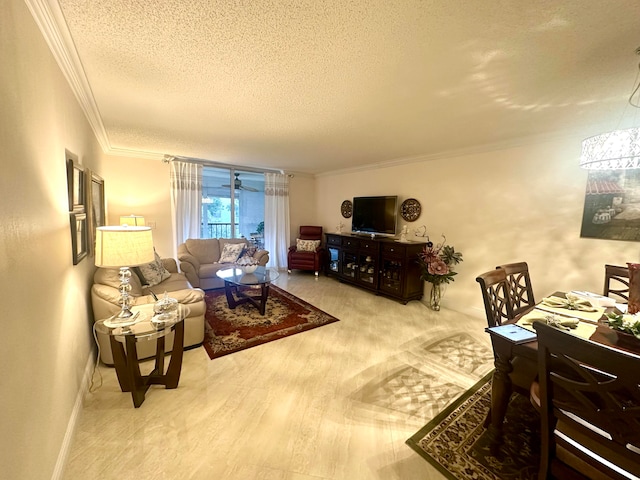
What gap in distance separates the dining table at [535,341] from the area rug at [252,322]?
77.1 inches

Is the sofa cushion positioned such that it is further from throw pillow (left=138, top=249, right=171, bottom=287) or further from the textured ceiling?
the textured ceiling

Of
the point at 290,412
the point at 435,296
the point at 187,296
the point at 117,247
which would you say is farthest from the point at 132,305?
the point at 435,296

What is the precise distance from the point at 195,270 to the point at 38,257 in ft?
10.4

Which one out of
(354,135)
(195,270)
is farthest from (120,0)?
(195,270)

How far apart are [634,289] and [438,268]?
6.59 ft

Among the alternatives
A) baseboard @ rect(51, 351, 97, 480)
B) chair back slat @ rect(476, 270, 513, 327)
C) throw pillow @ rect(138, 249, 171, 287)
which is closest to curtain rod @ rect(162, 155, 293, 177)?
throw pillow @ rect(138, 249, 171, 287)

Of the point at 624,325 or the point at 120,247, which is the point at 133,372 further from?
the point at 624,325

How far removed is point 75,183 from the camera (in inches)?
74.6

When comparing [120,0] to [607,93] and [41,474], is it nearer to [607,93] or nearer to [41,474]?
[41,474]

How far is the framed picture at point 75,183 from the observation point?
1784mm

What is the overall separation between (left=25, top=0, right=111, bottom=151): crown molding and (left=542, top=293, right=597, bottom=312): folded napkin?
3433 mm

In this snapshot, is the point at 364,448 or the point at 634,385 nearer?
the point at 634,385

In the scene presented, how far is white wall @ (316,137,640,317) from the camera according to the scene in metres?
2.68

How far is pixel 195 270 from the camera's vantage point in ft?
13.9
